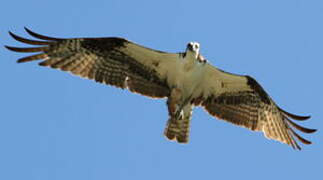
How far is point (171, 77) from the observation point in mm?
18188

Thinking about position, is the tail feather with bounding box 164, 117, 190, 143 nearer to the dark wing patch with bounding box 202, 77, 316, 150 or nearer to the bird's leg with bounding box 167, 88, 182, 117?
the bird's leg with bounding box 167, 88, 182, 117

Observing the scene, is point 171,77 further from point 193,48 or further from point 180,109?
point 193,48

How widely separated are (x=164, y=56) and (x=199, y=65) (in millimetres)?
821

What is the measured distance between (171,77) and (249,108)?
221 cm

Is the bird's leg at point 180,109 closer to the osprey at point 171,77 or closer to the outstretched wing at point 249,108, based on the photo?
the osprey at point 171,77

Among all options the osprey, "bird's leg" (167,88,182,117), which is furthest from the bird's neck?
"bird's leg" (167,88,182,117)

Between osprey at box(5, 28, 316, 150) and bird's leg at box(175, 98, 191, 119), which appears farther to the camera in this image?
bird's leg at box(175, 98, 191, 119)

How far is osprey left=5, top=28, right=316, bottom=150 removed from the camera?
1773 cm

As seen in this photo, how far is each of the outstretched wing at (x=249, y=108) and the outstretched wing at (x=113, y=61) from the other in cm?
130

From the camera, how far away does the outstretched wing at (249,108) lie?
61.5ft

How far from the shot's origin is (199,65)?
1772cm

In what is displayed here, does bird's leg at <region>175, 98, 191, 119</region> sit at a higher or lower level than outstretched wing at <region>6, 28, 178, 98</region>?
lower

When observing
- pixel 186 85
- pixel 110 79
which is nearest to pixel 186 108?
pixel 186 85

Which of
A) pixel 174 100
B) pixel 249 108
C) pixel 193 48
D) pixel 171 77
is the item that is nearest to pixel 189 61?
pixel 193 48
